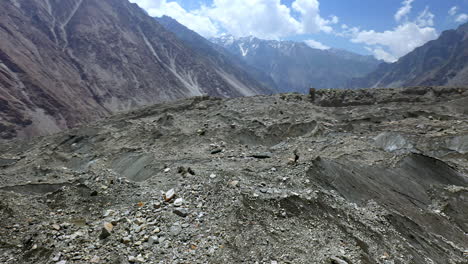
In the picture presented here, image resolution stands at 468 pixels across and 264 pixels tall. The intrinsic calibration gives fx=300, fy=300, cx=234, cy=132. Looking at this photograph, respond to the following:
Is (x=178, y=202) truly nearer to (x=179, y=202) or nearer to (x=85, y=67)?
(x=179, y=202)

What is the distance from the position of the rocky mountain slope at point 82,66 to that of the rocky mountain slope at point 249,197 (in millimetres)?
72523

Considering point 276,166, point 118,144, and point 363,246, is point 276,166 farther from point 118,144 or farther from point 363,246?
point 118,144

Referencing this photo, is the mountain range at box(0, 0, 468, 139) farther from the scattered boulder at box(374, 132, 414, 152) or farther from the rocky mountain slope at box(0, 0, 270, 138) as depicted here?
the scattered boulder at box(374, 132, 414, 152)

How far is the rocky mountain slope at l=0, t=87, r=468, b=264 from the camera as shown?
6.87m

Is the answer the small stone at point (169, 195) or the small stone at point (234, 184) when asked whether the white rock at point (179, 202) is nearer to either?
the small stone at point (169, 195)

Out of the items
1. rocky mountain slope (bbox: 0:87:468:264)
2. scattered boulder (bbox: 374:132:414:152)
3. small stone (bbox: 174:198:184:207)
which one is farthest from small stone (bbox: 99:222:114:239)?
scattered boulder (bbox: 374:132:414:152)

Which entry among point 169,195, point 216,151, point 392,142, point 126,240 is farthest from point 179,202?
point 392,142

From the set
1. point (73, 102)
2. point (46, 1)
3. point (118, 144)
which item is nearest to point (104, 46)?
point (46, 1)

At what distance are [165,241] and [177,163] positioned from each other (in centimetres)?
586

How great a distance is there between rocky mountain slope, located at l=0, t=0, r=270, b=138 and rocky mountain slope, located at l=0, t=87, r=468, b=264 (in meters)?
72.5

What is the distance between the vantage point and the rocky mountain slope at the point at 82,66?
82913mm

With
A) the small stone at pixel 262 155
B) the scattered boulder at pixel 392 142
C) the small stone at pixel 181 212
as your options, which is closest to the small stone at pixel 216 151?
the small stone at pixel 262 155

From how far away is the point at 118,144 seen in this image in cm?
1758

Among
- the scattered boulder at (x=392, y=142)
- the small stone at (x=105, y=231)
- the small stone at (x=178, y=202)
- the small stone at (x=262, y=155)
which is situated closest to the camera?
the small stone at (x=105, y=231)
